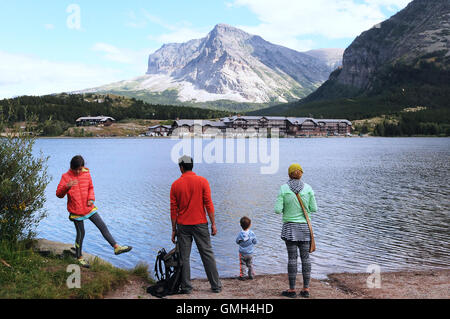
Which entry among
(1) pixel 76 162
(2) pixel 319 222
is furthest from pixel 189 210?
(2) pixel 319 222

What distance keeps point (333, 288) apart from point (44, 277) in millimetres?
8507

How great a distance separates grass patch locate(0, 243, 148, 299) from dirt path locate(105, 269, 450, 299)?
1.38 feet

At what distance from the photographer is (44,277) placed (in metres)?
10.2

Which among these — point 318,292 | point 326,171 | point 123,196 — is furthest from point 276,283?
point 326,171

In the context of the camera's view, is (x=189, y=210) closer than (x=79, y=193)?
Yes

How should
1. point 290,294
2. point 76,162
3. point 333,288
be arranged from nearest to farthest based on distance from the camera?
point 290,294, point 76,162, point 333,288

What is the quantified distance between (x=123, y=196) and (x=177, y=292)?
28722mm

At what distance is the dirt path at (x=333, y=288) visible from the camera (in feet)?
35.9

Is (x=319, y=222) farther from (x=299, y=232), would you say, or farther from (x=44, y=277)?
(x=44, y=277)

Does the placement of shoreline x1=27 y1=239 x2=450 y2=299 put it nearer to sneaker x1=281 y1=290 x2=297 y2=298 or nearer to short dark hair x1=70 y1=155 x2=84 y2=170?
sneaker x1=281 y1=290 x2=297 y2=298

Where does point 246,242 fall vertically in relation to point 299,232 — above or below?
below

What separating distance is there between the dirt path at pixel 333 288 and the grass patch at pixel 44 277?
420 millimetres

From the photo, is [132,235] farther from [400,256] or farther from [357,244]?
[400,256]

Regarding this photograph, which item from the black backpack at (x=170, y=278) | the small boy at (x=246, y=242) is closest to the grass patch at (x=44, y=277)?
the black backpack at (x=170, y=278)
